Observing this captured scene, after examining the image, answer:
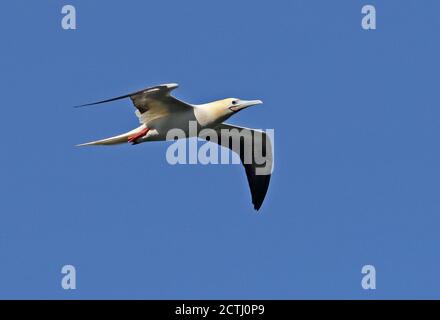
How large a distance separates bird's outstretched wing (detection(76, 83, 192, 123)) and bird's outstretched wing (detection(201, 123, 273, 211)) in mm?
2271

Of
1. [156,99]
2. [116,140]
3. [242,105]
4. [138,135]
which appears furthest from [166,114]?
[242,105]

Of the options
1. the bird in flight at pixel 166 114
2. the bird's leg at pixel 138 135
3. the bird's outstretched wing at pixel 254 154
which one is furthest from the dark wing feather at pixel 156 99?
the bird's outstretched wing at pixel 254 154

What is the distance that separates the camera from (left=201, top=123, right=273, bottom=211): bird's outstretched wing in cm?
2619

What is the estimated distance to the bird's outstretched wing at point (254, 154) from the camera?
2619 cm

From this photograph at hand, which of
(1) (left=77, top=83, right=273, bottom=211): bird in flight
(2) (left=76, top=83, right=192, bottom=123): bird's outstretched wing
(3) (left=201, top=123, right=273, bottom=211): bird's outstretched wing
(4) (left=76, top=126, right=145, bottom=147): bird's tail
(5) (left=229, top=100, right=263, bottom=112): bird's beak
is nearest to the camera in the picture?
(2) (left=76, top=83, right=192, bottom=123): bird's outstretched wing

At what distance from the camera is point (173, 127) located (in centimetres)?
2395

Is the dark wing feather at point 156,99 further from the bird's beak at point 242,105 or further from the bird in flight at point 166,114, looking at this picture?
the bird's beak at point 242,105

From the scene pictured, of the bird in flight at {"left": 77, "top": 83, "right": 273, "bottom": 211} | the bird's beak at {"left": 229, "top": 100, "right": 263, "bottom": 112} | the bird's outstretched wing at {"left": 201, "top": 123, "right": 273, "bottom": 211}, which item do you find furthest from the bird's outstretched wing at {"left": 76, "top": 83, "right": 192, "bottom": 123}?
the bird's outstretched wing at {"left": 201, "top": 123, "right": 273, "bottom": 211}

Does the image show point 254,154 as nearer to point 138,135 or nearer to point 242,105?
point 242,105

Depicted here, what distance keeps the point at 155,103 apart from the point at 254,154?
3822mm

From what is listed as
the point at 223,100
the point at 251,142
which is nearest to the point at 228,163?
the point at 251,142

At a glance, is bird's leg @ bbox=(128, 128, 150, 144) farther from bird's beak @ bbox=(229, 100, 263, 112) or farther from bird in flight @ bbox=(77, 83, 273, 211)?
bird's beak @ bbox=(229, 100, 263, 112)
